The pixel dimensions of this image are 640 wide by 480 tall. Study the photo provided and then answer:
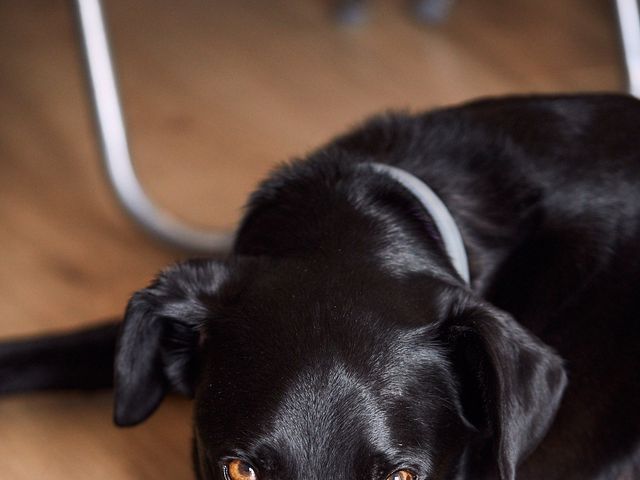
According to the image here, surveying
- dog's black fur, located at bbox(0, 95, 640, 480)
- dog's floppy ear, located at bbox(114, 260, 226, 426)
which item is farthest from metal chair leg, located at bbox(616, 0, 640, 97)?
dog's floppy ear, located at bbox(114, 260, 226, 426)

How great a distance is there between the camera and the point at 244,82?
2748 millimetres

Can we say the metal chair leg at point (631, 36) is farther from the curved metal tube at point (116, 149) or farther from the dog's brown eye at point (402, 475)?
the dog's brown eye at point (402, 475)

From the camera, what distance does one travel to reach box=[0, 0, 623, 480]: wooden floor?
2.09m

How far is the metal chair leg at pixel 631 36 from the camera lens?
243cm

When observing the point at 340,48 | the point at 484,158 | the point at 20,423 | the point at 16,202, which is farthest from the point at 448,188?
the point at 340,48

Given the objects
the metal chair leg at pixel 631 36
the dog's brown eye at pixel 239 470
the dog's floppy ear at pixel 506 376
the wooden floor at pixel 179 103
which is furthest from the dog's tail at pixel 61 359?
the metal chair leg at pixel 631 36

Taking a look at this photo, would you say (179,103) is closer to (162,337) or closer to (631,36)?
(631,36)

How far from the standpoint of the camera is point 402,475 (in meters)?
1.22

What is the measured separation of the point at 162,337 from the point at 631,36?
1.55 m

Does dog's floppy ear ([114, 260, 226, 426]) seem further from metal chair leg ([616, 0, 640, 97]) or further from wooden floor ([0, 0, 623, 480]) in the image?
metal chair leg ([616, 0, 640, 97])

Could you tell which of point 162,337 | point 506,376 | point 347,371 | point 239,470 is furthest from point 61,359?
point 506,376

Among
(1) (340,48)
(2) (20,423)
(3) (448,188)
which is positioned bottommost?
(2) (20,423)

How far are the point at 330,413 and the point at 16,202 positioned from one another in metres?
1.43

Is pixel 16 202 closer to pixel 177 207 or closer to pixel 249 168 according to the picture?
Answer: pixel 177 207
